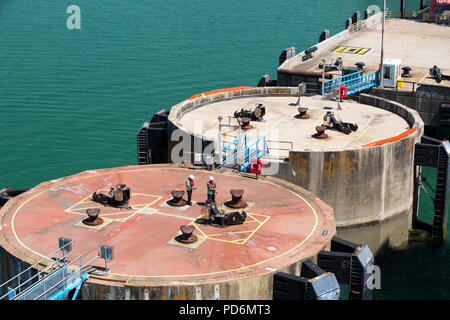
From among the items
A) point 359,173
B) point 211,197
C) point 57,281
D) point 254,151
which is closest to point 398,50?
point 359,173

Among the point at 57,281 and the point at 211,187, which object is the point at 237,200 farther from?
the point at 57,281

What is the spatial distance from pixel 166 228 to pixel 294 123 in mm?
23920

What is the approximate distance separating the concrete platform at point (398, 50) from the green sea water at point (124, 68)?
45.3 ft

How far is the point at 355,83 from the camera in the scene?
258 feet

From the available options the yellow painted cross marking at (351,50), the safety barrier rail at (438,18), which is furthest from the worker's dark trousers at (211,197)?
the safety barrier rail at (438,18)

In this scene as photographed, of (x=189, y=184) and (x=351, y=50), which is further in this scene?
(x=351, y=50)

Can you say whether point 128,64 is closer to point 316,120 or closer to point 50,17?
point 50,17

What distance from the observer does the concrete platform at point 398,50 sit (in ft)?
290

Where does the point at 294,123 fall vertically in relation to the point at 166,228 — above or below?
above

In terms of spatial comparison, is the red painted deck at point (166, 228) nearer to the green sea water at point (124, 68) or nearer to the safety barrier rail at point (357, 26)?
the green sea water at point (124, 68)

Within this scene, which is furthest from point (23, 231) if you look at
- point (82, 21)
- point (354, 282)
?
point (82, 21)

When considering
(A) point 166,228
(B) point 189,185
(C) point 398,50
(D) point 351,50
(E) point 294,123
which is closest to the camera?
(A) point 166,228

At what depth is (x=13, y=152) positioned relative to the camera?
78.9 m

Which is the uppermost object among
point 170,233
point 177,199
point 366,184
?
point 177,199
